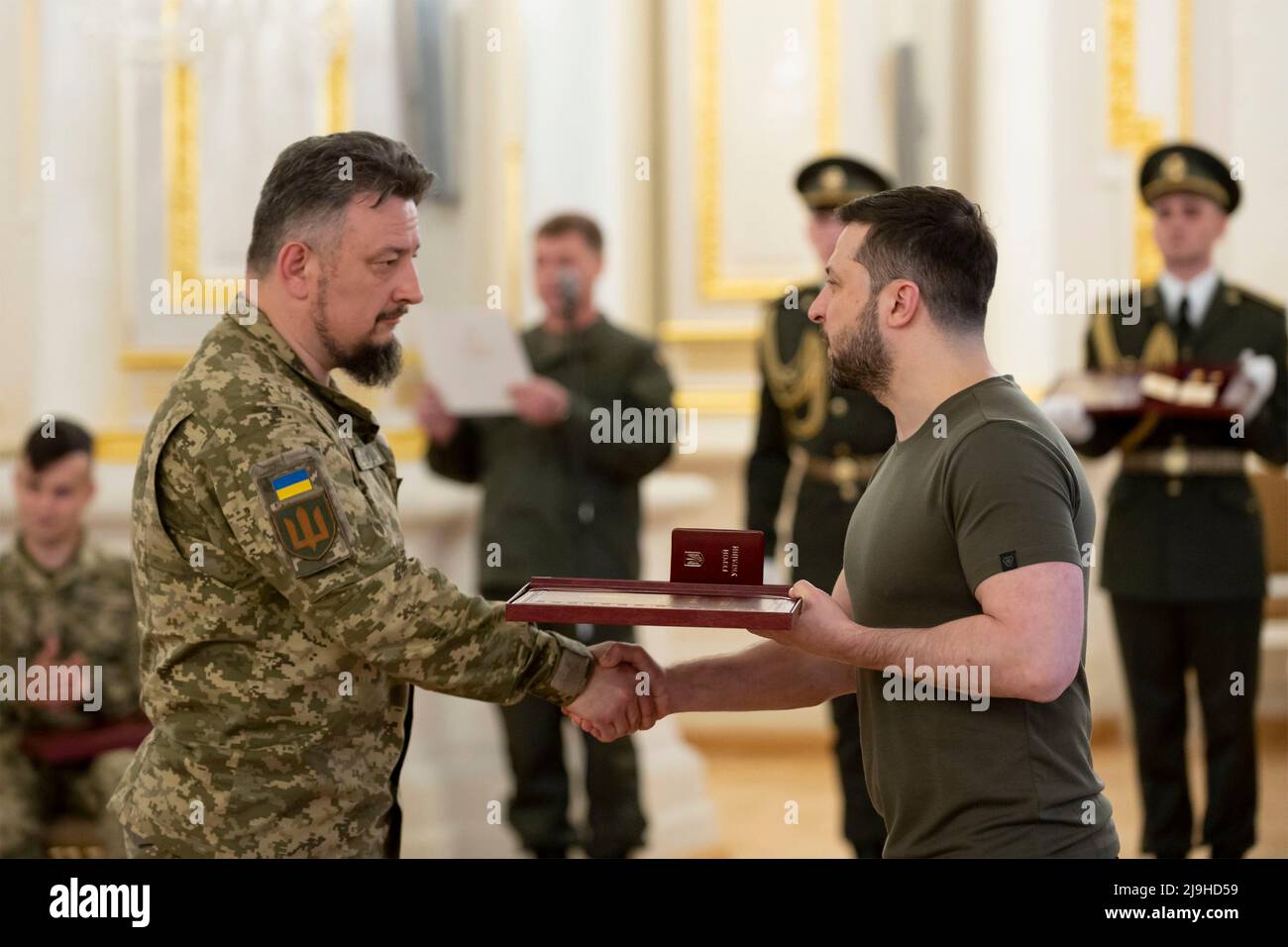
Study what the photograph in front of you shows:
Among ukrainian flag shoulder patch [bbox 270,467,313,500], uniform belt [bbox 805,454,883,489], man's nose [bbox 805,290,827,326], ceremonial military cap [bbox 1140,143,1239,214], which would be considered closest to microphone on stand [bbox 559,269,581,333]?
uniform belt [bbox 805,454,883,489]

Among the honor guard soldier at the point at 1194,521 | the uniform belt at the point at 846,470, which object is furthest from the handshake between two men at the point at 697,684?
the honor guard soldier at the point at 1194,521

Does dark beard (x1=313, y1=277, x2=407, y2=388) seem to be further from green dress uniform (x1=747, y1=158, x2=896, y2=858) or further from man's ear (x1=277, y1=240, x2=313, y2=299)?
green dress uniform (x1=747, y1=158, x2=896, y2=858)

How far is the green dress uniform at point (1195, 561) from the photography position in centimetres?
354

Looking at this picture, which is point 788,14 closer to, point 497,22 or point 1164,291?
point 497,22

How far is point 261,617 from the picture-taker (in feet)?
5.97

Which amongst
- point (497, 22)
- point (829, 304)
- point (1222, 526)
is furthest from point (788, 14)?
point (829, 304)

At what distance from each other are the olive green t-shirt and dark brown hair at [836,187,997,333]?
0.10 m

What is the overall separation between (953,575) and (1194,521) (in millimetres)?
2123

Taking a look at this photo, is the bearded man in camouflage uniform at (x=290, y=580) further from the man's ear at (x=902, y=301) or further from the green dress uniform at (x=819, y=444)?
the green dress uniform at (x=819, y=444)

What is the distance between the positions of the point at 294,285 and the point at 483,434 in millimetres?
1987

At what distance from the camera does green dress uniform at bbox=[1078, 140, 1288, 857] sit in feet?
11.6

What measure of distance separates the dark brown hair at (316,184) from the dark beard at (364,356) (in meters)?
0.08
